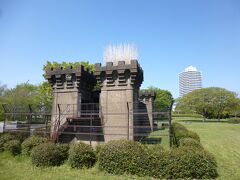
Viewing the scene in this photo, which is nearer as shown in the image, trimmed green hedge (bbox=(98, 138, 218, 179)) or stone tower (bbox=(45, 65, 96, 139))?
trimmed green hedge (bbox=(98, 138, 218, 179))

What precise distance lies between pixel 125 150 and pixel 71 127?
716 centimetres

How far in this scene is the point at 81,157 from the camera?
36.5 ft

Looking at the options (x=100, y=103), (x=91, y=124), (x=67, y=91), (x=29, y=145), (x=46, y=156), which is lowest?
(x=46, y=156)

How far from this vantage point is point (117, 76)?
1555cm

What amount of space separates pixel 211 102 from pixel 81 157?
55.5 metres

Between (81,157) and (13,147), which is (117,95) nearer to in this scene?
(81,157)

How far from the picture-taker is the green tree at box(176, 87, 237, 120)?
57969 millimetres

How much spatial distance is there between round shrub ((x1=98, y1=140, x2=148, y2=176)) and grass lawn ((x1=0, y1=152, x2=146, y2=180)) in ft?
1.34

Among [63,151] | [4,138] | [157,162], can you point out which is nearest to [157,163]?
[157,162]

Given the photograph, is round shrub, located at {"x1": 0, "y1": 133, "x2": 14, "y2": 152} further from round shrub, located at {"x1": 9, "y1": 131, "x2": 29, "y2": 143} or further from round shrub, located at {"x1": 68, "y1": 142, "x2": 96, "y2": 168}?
round shrub, located at {"x1": 68, "y1": 142, "x2": 96, "y2": 168}

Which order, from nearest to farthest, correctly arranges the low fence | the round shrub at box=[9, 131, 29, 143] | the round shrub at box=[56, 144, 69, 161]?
the round shrub at box=[56, 144, 69, 161]
the low fence
the round shrub at box=[9, 131, 29, 143]

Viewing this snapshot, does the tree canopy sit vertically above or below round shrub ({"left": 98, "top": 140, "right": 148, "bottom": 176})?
above

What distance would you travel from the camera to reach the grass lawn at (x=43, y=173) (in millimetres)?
9453

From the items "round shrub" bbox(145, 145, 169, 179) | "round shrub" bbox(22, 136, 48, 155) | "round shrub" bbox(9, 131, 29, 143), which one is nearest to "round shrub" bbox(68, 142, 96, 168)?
"round shrub" bbox(145, 145, 169, 179)
